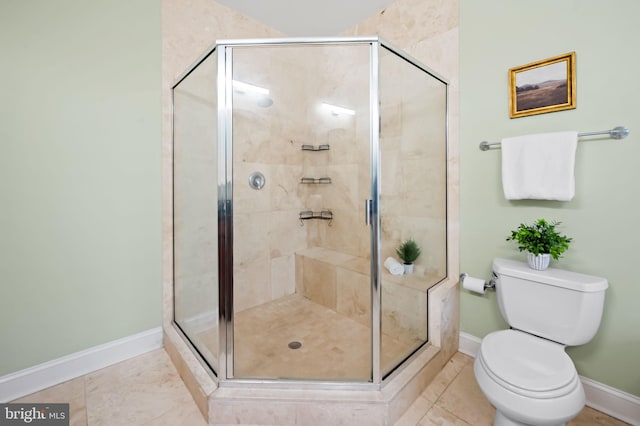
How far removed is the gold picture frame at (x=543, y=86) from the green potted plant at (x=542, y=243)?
63 centimetres

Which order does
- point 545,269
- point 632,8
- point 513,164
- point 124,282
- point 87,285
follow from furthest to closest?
point 124,282 → point 87,285 → point 513,164 → point 545,269 → point 632,8

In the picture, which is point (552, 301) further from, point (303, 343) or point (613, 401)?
point (303, 343)

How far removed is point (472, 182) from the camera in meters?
1.79

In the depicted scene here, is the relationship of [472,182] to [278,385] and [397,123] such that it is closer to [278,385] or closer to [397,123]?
[397,123]

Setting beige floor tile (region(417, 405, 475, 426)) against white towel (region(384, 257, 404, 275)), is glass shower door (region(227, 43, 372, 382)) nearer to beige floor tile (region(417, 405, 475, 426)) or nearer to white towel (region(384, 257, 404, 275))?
white towel (region(384, 257, 404, 275))

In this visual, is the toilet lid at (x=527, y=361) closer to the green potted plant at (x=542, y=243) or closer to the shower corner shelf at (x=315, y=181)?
the green potted plant at (x=542, y=243)

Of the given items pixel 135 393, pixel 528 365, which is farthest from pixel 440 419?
pixel 135 393

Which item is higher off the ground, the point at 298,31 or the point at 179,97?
the point at 298,31

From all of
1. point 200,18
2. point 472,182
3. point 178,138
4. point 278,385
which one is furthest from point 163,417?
point 200,18

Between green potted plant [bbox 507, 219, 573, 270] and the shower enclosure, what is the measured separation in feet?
1.76

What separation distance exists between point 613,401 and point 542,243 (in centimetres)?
82

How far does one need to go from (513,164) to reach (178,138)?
2093mm

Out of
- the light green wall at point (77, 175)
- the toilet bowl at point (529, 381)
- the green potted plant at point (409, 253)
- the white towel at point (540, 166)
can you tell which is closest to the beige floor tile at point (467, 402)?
the toilet bowl at point (529, 381)

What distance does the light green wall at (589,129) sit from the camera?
128cm
